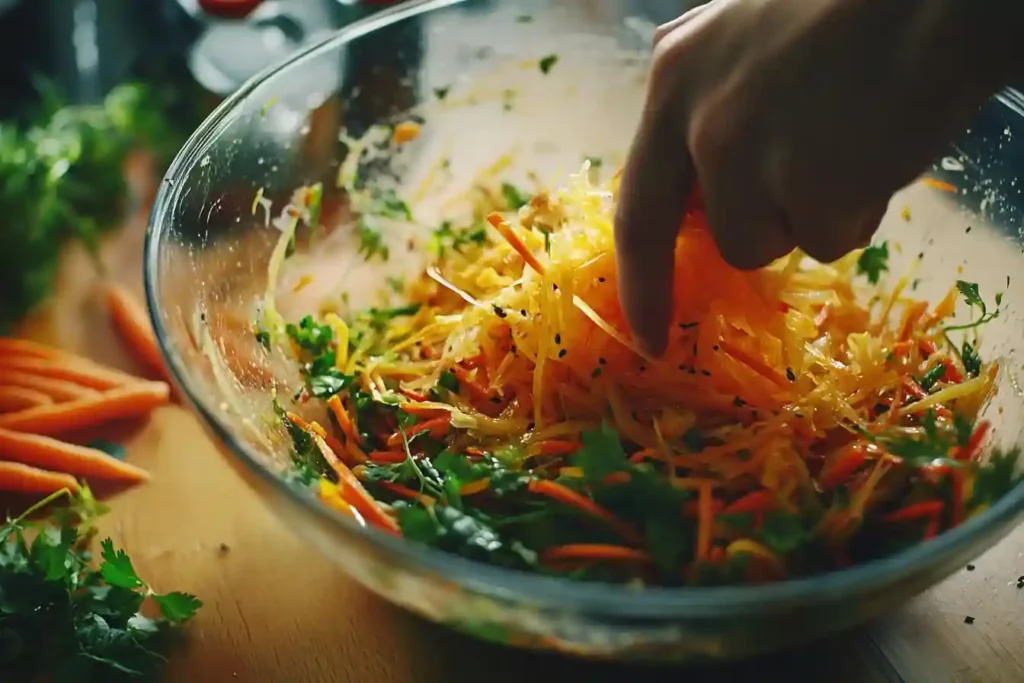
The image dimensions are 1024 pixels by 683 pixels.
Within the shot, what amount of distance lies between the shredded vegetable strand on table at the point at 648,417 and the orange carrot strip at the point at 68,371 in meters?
0.31

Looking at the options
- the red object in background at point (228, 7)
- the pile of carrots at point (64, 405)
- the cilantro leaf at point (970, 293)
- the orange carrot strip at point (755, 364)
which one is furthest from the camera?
the red object in background at point (228, 7)

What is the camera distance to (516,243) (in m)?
1.10

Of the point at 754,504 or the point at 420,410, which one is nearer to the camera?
the point at 754,504

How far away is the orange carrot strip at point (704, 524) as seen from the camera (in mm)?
890

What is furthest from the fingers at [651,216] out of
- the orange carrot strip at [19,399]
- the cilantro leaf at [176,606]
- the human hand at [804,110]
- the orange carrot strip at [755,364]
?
the orange carrot strip at [19,399]

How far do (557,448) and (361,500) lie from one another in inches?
8.0

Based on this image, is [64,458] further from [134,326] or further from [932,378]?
[932,378]

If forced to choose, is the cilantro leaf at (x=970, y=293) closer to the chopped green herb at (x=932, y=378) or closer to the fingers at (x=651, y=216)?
the chopped green herb at (x=932, y=378)

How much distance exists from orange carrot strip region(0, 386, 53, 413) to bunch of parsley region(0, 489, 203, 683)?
28 cm

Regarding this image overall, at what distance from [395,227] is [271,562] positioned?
50 cm

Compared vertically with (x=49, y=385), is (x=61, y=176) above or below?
above

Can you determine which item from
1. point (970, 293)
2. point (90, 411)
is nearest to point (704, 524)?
point (970, 293)

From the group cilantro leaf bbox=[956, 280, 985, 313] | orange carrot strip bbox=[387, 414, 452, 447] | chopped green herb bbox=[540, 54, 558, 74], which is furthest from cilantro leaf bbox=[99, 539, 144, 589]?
cilantro leaf bbox=[956, 280, 985, 313]

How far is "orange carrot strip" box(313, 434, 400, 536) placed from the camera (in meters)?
0.92
